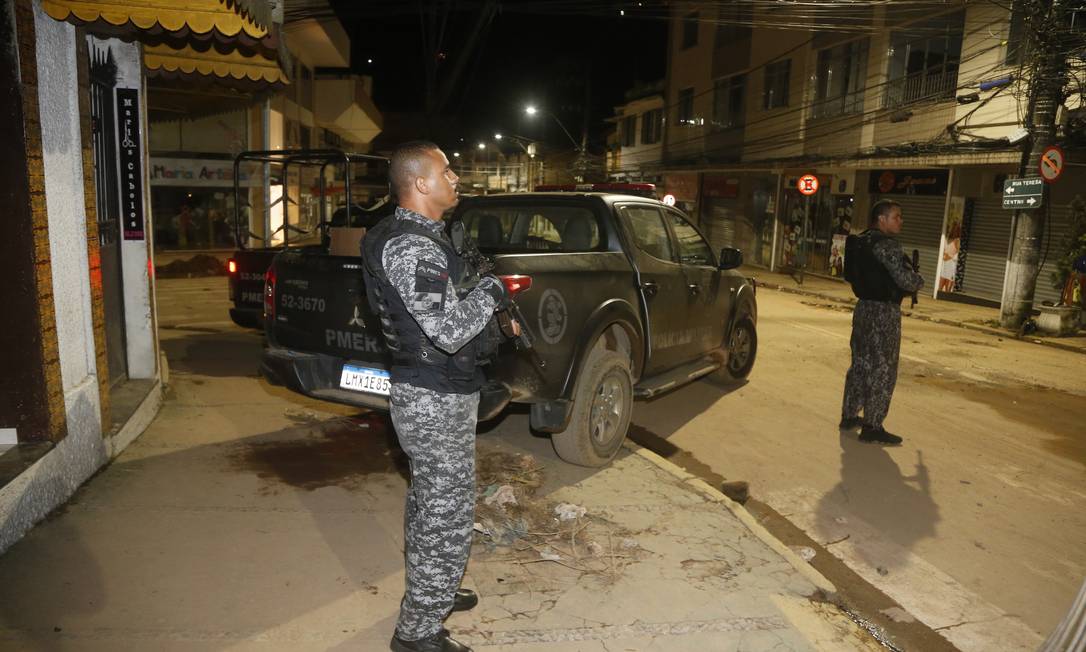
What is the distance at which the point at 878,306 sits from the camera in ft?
19.4

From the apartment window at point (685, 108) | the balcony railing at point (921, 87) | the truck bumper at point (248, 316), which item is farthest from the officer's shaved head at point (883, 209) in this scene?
the apartment window at point (685, 108)

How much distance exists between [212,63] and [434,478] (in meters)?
5.59

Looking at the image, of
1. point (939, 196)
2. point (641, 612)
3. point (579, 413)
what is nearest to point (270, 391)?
point (579, 413)

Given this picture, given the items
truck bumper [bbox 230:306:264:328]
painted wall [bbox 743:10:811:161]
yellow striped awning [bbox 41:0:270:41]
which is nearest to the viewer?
yellow striped awning [bbox 41:0:270:41]

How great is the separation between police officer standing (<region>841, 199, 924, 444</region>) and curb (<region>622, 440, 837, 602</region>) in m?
1.84

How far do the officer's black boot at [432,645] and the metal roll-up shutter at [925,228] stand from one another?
16864 mm

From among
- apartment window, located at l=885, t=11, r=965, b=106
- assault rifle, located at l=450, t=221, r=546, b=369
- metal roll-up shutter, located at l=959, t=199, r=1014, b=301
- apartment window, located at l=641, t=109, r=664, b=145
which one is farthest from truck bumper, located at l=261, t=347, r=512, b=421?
apartment window, located at l=641, t=109, r=664, b=145

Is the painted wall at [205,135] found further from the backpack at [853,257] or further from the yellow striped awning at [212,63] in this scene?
the backpack at [853,257]

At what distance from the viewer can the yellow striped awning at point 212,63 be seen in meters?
6.73

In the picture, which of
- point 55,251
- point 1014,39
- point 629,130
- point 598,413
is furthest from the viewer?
point 629,130

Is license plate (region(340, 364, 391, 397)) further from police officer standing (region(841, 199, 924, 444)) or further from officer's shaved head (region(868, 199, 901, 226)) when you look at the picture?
officer's shaved head (region(868, 199, 901, 226))

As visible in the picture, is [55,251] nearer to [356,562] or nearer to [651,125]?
[356,562]

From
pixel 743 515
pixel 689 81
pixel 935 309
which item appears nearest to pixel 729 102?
pixel 689 81

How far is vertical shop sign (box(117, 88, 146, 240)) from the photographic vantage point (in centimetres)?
575
